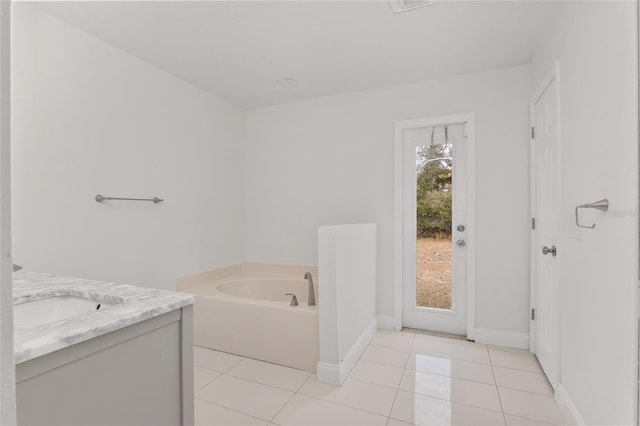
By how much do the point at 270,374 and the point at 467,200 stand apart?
2.19m

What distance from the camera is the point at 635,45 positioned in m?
1.08

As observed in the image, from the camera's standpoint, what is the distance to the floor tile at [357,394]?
1.85 metres

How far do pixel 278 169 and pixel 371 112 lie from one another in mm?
1208

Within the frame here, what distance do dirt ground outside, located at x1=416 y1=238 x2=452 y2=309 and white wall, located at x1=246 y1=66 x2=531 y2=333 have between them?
0.28 meters

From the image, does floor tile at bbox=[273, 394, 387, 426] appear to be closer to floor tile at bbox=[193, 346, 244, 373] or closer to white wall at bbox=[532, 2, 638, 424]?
floor tile at bbox=[193, 346, 244, 373]

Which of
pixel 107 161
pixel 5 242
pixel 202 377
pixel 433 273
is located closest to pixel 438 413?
pixel 433 273

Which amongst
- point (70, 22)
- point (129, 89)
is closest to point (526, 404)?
point (129, 89)

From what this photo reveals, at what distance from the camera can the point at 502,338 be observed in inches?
104

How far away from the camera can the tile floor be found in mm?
1745

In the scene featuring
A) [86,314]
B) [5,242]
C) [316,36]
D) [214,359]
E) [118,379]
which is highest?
[316,36]

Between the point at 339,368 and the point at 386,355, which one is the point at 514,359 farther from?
A: the point at 339,368

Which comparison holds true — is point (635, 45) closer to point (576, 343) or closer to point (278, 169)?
point (576, 343)

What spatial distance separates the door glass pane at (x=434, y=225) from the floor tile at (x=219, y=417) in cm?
190

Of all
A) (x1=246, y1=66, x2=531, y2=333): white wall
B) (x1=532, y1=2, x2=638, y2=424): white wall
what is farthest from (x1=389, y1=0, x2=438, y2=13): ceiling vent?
(x1=246, y1=66, x2=531, y2=333): white wall
